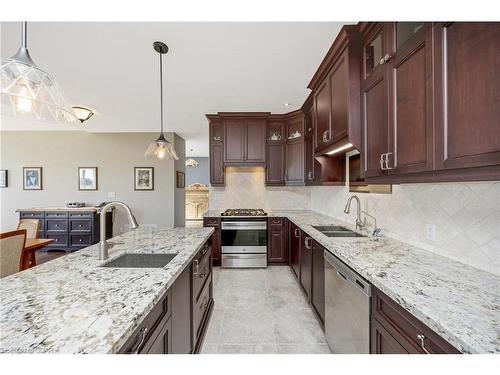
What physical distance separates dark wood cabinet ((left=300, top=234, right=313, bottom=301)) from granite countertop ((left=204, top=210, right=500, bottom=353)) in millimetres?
765

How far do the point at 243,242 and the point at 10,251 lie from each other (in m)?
2.69

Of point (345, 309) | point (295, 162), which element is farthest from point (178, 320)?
point (295, 162)

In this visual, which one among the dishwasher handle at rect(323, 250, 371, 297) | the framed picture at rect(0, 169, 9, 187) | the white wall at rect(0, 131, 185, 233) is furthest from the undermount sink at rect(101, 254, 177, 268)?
the framed picture at rect(0, 169, 9, 187)

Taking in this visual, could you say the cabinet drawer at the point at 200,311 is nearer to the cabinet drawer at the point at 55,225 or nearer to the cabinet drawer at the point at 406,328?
the cabinet drawer at the point at 406,328

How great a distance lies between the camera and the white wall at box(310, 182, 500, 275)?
1.10 metres

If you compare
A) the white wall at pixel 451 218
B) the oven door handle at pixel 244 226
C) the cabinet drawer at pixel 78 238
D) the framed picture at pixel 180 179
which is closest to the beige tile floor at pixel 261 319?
the oven door handle at pixel 244 226

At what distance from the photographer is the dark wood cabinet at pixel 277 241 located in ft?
11.9

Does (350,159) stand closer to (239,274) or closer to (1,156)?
(239,274)

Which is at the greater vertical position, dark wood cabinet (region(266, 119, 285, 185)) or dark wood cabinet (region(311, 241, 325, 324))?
dark wood cabinet (region(266, 119, 285, 185))

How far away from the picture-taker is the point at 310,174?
11.1ft

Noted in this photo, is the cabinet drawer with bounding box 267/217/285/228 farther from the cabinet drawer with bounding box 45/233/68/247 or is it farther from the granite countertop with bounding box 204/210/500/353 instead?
the cabinet drawer with bounding box 45/233/68/247

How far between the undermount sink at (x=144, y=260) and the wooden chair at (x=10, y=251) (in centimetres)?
148
